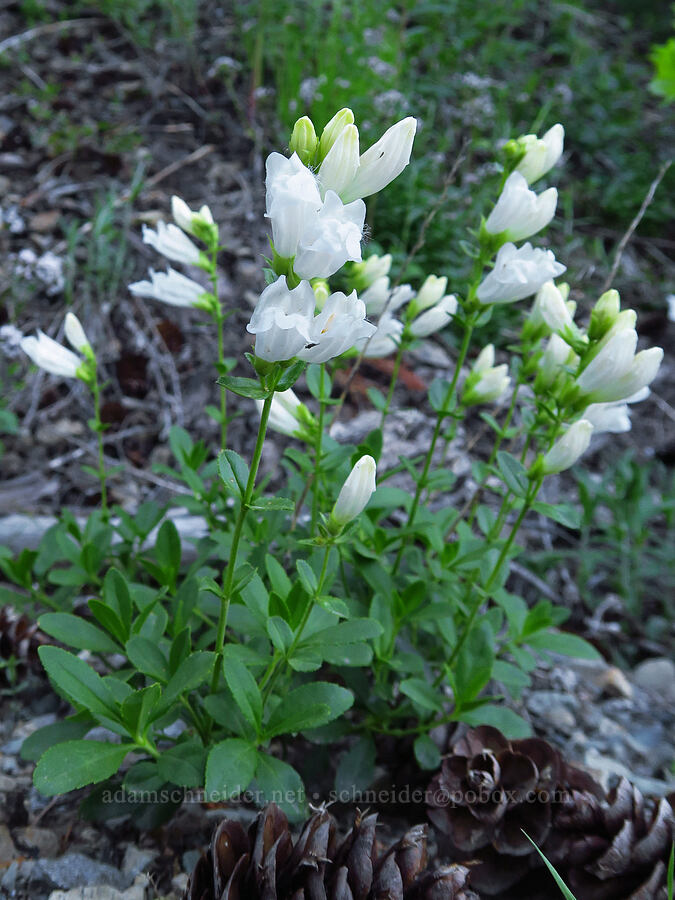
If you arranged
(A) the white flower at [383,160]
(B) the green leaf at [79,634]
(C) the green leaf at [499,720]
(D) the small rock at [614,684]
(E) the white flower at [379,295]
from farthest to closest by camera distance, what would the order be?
(D) the small rock at [614,684] → (E) the white flower at [379,295] → (C) the green leaf at [499,720] → (B) the green leaf at [79,634] → (A) the white flower at [383,160]

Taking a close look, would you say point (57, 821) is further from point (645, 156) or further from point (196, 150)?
point (645, 156)

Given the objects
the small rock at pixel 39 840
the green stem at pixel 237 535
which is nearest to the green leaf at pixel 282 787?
the green stem at pixel 237 535

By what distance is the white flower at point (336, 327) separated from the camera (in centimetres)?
121

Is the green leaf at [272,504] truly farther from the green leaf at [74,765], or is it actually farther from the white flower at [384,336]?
the white flower at [384,336]

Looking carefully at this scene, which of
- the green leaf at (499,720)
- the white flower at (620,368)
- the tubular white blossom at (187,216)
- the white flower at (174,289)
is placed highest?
the white flower at (620,368)

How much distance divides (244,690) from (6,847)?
0.71 m

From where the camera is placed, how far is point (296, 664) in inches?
59.0

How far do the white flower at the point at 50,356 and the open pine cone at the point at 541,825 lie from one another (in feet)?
4.81

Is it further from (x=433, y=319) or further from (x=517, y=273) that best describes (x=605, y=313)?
(x=433, y=319)

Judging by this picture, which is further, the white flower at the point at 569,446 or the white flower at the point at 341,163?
the white flower at the point at 569,446

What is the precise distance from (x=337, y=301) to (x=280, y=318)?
0.12 metres

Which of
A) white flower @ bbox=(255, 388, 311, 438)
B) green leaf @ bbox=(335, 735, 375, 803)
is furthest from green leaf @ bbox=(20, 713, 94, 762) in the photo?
white flower @ bbox=(255, 388, 311, 438)

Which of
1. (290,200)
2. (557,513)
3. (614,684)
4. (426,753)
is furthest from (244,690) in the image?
(614,684)

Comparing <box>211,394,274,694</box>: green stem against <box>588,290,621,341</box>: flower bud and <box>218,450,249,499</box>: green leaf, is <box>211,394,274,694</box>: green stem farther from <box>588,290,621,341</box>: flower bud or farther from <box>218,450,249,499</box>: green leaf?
<box>588,290,621,341</box>: flower bud
